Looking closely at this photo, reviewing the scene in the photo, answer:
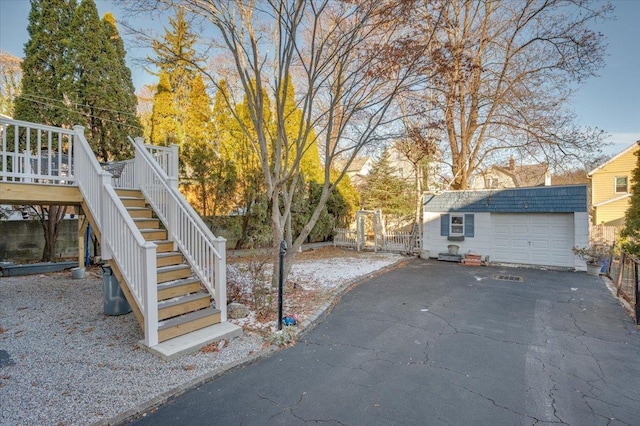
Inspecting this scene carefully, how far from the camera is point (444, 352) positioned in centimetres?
406

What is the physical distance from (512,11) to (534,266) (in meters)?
9.59

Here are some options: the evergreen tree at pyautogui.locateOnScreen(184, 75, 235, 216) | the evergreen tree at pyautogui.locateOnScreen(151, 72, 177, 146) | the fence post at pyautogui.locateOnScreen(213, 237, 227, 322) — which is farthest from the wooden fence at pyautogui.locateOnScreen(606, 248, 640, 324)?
the evergreen tree at pyautogui.locateOnScreen(151, 72, 177, 146)

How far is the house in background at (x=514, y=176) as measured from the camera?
14816 millimetres

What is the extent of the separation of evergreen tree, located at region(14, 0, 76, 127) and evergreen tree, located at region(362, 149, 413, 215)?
14.2m

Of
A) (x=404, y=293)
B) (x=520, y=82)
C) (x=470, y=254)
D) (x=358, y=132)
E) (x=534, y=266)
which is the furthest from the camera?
(x=520, y=82)

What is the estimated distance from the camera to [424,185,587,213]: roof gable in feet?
32.8

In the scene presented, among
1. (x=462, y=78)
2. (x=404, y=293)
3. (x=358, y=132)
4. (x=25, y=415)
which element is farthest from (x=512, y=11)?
(x=25, y=415)

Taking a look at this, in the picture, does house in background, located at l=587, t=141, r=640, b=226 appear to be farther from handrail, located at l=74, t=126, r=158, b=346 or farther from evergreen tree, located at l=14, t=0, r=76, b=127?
evergreen tree, located at l=14, t=0, r=76, b=127

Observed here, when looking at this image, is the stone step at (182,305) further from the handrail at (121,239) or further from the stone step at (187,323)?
the handrail at (121,239)

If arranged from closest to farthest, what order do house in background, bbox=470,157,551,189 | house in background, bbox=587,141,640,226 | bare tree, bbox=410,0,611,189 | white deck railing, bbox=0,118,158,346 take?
white deck railing, bbox=0,118,158,346
bare tree, bbox=410,0,611,189
house in background, bbox=470,157,551,189
house in background, bbox=587,141,640,226

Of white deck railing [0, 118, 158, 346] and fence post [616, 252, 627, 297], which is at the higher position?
white deck railing [0, 118, 158, 346]

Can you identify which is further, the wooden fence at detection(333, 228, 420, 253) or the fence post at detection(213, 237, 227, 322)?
the wooden fence at detection(333, 228, 420, 253)

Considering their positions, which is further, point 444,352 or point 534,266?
point 534,266

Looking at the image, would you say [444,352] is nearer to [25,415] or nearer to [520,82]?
[25,415]
